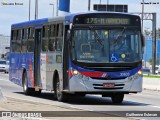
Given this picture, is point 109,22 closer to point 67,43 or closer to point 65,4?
point 67,43

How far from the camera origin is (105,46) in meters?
20.8

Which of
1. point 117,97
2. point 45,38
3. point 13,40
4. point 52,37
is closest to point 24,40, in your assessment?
point 13,40

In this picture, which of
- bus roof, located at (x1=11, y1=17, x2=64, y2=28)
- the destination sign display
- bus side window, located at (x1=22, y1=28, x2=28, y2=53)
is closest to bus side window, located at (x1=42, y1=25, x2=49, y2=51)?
bus roof, located at (x1=11, y1=17, x2=64, y2=28)

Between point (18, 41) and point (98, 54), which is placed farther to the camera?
point (18, 41)

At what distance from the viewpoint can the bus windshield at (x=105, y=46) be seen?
20.7 meters

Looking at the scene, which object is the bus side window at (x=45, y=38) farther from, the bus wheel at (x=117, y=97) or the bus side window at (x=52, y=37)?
the bus wheel at (x=117, y=97)

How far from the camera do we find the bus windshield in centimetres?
2073

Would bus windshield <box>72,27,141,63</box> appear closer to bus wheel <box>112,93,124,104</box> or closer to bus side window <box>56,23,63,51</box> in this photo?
bus side window <box>56,23,63,51</box>

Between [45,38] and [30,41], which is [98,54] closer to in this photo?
[45,38]

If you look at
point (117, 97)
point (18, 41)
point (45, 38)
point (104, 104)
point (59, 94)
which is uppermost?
point (45, 38)

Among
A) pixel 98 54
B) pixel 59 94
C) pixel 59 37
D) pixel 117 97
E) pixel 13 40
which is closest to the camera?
pixel 98 54

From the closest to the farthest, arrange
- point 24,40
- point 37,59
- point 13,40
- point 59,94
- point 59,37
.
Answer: point 59,37 < point 59,94 < point 37,59 < point 24,40 < point 13,40

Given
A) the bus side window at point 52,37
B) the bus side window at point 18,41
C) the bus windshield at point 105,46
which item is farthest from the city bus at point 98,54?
the bus side window at point 18,41

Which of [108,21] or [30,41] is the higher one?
[108,21]
